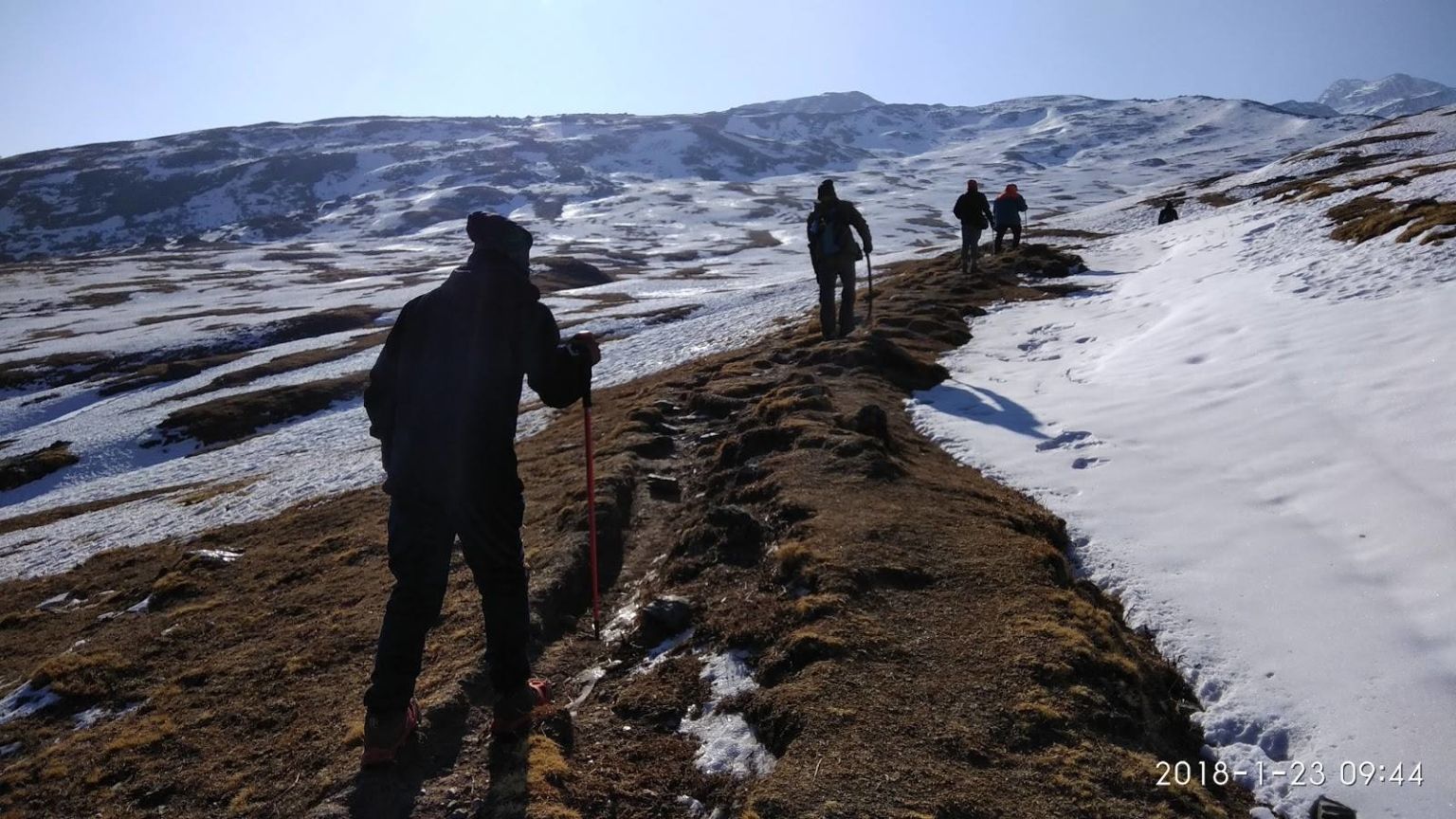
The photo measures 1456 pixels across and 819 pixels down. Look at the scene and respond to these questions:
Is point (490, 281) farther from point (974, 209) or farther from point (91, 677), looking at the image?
point (974, 209)

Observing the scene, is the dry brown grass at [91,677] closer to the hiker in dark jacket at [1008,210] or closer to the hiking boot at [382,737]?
the hiking boot at [382,737]

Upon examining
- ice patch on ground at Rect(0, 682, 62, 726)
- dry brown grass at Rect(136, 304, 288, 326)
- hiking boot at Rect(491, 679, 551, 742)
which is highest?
dry brown grass at Rect(136, 304, 288, 326)

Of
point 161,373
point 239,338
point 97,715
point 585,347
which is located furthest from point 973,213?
point 239,338

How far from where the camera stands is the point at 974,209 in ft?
84.4

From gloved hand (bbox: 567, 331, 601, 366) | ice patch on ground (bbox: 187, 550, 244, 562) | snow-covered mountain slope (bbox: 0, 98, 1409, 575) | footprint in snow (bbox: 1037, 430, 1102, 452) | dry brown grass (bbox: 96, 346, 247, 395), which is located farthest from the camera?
dry brown grass (bbox: 96, 346, 247, 395)

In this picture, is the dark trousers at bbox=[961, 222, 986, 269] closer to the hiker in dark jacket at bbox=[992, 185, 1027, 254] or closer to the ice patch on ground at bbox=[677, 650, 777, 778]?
the hiker in dark jacket at bbox=[992, 185, 1027, 254]

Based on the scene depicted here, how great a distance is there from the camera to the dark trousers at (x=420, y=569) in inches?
206

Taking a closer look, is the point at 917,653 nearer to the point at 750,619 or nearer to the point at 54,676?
the point at 750,619

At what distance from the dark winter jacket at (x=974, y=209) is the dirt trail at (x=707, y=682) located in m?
15.9

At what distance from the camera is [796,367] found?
55.5 ft

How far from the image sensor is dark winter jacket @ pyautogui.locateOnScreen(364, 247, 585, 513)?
5230mm

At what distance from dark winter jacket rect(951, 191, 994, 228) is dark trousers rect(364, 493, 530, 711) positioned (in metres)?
23.0

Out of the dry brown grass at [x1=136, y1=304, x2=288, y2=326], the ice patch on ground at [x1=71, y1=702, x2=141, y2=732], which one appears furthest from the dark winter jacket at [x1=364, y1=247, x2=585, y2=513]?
the dry brown grass at [x1=136, y1=304, x2=288, y2=326]

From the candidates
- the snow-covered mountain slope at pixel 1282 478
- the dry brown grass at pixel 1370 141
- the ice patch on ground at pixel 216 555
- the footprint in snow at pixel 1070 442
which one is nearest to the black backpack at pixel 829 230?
the snow-covered mountain slope at pixel 1282 478
